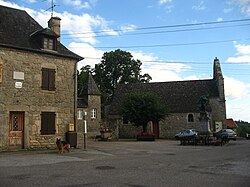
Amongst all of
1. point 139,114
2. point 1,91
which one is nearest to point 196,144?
point 139,114

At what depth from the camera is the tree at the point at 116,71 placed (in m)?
55.7

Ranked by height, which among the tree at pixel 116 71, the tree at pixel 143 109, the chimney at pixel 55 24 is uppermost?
the tree at pixel 116 71

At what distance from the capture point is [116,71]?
55719 millimetres

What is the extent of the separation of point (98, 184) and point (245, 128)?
4087cm

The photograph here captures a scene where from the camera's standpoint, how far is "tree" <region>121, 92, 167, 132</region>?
1304 inches

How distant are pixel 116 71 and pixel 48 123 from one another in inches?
1487

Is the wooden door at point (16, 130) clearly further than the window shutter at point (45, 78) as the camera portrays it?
No

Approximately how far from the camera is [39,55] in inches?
736

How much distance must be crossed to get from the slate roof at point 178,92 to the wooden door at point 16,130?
24.2m

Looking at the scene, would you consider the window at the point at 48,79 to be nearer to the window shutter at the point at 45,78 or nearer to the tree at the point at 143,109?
the window shutter at the point at 45,78

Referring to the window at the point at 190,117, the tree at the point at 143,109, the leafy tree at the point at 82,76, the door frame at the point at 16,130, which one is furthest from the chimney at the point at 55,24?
the leafy tree at the point at 82,76

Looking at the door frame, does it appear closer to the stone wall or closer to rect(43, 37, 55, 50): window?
the stone wall

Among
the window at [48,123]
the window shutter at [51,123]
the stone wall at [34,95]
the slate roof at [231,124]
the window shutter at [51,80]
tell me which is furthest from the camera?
the slate roof at [231,124]

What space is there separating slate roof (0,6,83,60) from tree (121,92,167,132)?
46.7 feet
